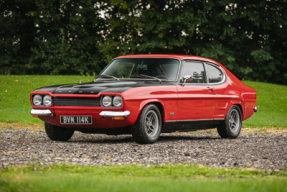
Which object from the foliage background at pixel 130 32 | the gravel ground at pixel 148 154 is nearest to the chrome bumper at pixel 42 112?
the gravel ground at pixel 148 154

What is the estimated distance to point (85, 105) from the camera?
7.39m

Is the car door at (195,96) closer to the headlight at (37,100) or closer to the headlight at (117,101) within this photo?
the headlight at (117,101)

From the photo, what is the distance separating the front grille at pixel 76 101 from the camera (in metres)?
7.32

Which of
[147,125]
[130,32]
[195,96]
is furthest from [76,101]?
[130,32]

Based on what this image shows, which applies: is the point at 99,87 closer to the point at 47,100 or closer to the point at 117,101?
the point at 117,101

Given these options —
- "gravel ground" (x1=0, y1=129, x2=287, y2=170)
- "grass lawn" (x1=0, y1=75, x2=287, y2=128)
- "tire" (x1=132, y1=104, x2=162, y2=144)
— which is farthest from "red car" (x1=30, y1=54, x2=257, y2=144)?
"grass lawn" (x1=0, y1=75, x2=287, y2=128)

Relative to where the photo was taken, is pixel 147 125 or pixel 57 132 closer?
pixel 147 125

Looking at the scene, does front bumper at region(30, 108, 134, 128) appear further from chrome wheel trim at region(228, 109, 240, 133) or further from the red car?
chrome wheel trim at region(228, 109, 240, 133)

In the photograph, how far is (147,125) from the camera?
303 inches

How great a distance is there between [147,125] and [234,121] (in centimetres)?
324

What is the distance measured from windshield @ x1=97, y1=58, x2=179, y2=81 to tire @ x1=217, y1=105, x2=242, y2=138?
6.60 feet

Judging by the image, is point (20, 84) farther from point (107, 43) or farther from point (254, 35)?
point (254, 35)

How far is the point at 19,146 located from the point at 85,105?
1.40 metres

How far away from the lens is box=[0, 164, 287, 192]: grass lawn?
3.87 meters
